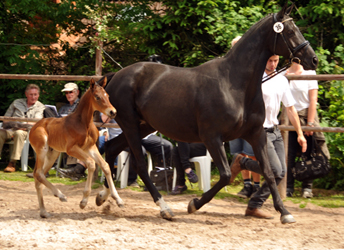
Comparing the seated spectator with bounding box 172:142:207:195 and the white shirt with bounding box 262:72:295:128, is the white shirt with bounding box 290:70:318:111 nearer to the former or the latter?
the white shirt with bounding box 262:72:295:128

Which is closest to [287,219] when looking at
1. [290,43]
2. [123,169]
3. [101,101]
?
[290,43]

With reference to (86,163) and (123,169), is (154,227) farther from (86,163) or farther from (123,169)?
(123,169)

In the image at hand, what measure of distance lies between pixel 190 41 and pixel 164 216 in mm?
4431

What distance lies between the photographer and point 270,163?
4.96 m

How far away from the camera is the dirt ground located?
12.4 feet

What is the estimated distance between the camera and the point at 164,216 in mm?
4781

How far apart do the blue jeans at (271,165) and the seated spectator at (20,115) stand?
168 inches

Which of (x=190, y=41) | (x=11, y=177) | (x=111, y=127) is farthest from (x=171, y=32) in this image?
(x=11, y=177)

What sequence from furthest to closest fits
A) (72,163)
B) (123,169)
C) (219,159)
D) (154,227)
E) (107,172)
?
(72,163) → (123,169) → (107,172) → (219,159) → (154,227)

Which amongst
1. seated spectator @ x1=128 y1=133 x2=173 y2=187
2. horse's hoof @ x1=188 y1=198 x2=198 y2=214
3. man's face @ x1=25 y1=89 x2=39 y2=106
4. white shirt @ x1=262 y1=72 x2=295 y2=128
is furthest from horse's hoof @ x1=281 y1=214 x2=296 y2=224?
man's face @ x1=25 y1=89 x2=39 y2=106

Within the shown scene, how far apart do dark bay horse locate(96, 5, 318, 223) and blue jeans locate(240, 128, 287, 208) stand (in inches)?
11.4

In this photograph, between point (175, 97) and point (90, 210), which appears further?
point (90, 210)

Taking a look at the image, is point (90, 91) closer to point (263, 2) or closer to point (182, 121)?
point (182, 121)

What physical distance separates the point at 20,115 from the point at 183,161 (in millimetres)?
3245
